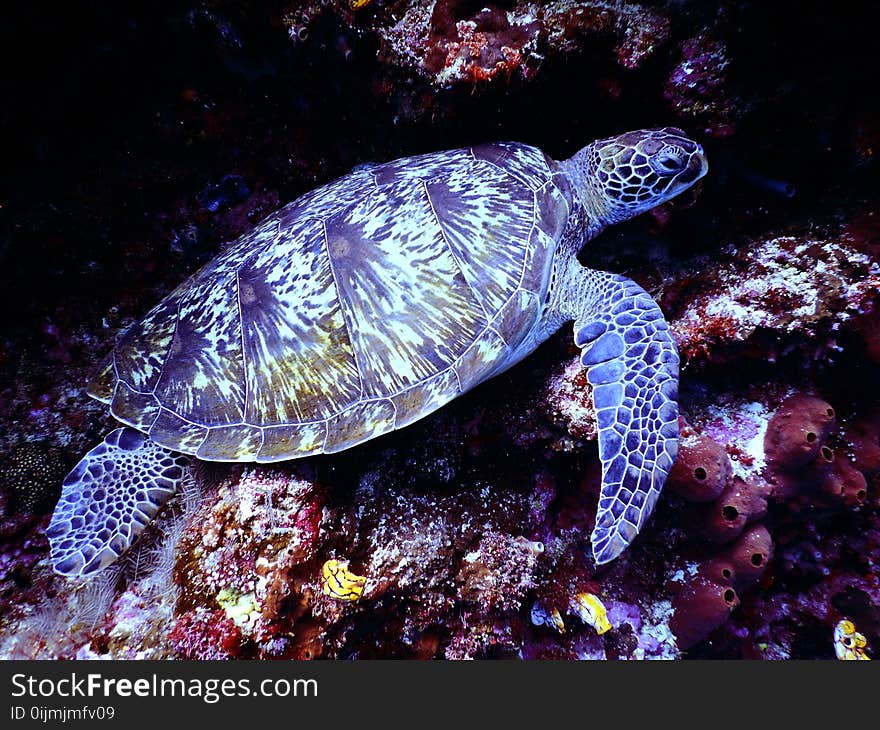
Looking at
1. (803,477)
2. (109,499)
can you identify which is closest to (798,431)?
(803,477)

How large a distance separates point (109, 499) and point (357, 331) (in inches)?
51.8

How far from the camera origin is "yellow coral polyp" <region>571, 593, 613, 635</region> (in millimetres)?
1694

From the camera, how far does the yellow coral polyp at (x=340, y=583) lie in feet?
4.79

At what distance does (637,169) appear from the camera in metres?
1.90

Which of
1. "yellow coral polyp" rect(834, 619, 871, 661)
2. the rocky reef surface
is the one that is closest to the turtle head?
the rocky reef surface

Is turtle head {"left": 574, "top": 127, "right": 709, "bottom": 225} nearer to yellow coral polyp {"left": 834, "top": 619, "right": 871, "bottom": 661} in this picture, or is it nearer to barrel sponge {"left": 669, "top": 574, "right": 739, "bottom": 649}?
barrel sponge {"left": 669, "top": 574, "right": 739, "bottom": 649}

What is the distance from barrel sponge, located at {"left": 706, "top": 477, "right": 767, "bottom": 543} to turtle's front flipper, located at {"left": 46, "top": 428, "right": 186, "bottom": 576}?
2.43 m

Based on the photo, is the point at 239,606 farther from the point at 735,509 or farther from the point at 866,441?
the point at 866,441

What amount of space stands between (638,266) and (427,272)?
1.25 m

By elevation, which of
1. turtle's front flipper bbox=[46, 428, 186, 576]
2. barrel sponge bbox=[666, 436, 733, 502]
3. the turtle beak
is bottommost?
barrel sponge bbox=[666, 436, 733, 502]

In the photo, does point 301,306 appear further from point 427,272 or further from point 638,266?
point 638,266

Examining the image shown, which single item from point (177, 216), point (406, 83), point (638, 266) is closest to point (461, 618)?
point (638, 266)

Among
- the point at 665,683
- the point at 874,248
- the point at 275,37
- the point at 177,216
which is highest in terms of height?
the point at 275,37

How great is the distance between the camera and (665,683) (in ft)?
5.33
